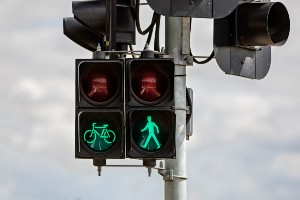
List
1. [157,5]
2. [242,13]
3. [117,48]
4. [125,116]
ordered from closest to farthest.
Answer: [125,116], [157,5], [117,48], [242,13]

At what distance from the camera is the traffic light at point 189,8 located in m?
9.23

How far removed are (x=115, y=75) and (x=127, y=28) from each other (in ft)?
4.86

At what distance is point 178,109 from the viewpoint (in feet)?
33.1

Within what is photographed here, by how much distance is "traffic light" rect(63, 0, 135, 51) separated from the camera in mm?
9922

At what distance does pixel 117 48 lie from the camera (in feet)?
→ 32.8

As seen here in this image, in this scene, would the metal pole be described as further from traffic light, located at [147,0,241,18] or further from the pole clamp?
traffic light, located at [147,0,241,18]

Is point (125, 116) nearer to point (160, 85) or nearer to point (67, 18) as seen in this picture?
point (160, 85)

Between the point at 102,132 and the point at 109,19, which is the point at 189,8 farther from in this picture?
the point at 102,132

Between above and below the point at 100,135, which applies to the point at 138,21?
above

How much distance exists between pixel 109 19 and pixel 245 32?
1.61 meters

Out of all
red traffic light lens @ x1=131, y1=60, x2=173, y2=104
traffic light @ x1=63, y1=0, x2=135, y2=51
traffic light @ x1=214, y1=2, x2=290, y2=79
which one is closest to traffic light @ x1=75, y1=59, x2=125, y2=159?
red traffic light lens @ x1=131, y1=60, x2=173, y2=104

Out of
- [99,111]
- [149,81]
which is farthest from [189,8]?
[99,111]

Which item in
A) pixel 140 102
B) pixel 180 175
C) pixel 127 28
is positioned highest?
pixel 127 28

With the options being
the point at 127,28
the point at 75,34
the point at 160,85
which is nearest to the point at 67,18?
the point at 75,34
